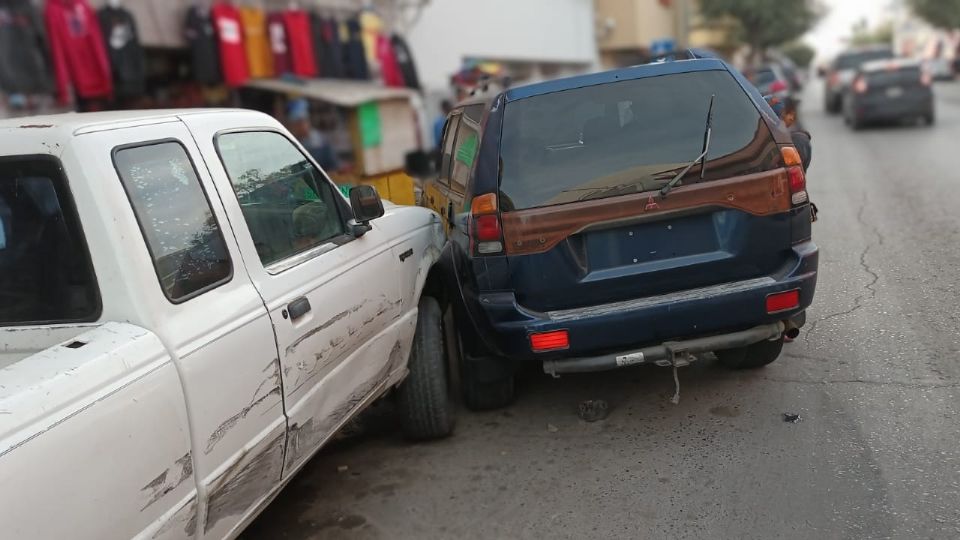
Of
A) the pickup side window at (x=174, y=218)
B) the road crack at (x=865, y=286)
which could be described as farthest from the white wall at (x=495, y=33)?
the pickup side window at (x=174, y=218)

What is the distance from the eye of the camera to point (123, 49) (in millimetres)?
10328

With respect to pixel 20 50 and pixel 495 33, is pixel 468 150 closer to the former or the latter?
pixel 20 50

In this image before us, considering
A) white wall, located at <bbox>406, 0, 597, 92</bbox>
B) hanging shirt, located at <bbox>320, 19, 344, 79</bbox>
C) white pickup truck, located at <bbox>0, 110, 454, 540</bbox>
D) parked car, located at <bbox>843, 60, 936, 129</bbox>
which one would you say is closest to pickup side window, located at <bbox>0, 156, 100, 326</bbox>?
white pickup truck, located at <bbox>0, 110, 454, 540</bbox>

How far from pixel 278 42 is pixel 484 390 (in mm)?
9747

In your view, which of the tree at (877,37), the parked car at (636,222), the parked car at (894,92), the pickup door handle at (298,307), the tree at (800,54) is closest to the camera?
the pickup door handle at (298,307)

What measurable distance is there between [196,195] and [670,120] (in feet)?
7.72

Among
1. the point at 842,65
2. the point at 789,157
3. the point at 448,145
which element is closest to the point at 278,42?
the point at 448,145

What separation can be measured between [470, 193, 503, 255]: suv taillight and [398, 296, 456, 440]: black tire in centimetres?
69

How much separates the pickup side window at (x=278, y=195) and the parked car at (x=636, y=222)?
0.75 m

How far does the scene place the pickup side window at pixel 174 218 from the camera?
273 centimetres

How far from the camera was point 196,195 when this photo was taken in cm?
305

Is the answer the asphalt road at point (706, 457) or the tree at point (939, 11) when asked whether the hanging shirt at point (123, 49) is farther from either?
the tree at point (939, 11)

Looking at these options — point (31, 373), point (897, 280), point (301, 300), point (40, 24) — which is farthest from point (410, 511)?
point (40, 24)

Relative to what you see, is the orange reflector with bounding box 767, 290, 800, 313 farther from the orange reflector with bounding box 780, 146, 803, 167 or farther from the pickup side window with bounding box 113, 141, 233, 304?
the pickup side window with bounding box 113, 141, 233, 304
